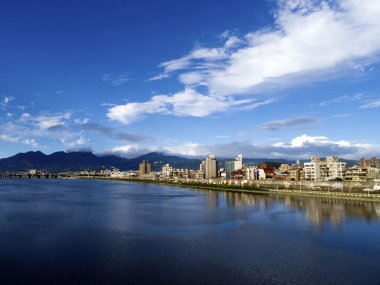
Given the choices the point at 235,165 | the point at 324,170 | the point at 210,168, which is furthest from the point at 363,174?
the point at 210,168

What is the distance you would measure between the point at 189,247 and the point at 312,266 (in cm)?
762

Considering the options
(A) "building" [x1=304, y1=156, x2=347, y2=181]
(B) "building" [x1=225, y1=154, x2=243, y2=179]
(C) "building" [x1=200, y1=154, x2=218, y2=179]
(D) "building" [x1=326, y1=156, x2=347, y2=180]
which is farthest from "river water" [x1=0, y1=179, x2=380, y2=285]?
(C) "building" [x1=200, y1=154, x2=218, y2=179]

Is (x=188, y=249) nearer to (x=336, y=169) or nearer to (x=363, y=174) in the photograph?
(x=363, y=174)

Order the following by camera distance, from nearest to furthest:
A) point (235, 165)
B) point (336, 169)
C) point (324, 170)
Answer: point (336, 169), point (324, 170), point (235, 165)

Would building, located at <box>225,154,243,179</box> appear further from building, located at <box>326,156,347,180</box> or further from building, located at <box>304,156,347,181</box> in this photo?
building, located at <box>326,156,347,180</box>

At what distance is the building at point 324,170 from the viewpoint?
3708 inches

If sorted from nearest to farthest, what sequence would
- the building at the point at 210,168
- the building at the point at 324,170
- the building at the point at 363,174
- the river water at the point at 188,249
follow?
1. the river water at the point at 188,249
2. the building at the point at 363,174
3. the building at the point at 324,170
4. the building at the point at 210,168

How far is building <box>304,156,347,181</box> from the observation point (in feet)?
309

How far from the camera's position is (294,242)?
989 inches

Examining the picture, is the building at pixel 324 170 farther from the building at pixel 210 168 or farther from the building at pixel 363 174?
the building at pixel 210 168

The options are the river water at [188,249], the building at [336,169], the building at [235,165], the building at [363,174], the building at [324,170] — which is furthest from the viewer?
the building at [235,165]

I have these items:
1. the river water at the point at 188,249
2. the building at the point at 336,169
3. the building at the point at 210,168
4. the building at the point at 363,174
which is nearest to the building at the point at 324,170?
the building at the point at 336,169

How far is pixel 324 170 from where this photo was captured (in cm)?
9744

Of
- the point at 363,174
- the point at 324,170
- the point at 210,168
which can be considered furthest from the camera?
the point at 210,168
